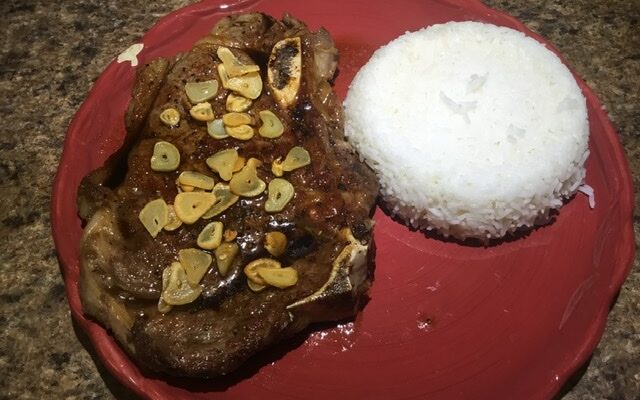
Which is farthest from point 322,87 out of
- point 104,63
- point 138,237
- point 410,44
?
point 104,63

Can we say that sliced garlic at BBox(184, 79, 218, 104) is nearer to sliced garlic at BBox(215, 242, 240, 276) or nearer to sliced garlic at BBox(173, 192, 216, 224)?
sliced garlic at BBox(173, 192, 216, 224)

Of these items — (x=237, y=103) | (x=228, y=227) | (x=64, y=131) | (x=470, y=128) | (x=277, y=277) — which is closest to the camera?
(x=277, y=277)

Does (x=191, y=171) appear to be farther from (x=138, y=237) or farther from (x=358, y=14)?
A: (x=358, y=14)

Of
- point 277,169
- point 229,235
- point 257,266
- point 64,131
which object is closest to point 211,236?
point 229,235

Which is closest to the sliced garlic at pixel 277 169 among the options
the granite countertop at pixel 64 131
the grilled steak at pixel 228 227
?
the grilled steak at pixel 228 227

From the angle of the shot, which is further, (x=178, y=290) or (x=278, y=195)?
(x=278, y=195)

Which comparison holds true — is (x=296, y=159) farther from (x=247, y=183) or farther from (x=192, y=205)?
(x=192, y=205)
